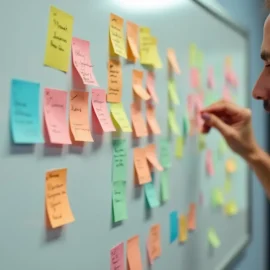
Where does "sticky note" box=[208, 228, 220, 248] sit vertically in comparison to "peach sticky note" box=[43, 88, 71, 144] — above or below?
below

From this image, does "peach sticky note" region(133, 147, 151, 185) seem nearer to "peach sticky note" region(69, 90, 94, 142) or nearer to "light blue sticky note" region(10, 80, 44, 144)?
"peach sticky note" region(69, 90, 94, 142)

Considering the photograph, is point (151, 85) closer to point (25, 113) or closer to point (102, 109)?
point (102, 109)

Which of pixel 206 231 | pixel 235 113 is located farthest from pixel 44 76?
pixel 206 231

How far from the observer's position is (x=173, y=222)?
1.07 metres

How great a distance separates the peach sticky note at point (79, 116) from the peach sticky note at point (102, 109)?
2cm

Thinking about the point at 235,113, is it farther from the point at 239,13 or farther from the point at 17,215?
the point at 17,215

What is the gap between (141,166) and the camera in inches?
35.1

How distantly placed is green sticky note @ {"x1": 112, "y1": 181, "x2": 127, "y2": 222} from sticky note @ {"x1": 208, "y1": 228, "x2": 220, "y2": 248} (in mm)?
583

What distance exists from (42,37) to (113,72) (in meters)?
0.20

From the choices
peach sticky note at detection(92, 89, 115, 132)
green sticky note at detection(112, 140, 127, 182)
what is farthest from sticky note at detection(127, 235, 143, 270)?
peach sticky note at detection(92, 89, 115, 132)

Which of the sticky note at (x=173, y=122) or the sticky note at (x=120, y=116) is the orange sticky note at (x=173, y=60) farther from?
the sticky note at (x=120, y=116)

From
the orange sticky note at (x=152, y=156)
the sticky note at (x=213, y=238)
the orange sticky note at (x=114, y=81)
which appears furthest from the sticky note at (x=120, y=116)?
the sticky note at (x=213, y=238)

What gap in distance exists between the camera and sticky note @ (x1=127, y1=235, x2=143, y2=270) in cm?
86

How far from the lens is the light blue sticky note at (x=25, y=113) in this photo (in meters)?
0.56
